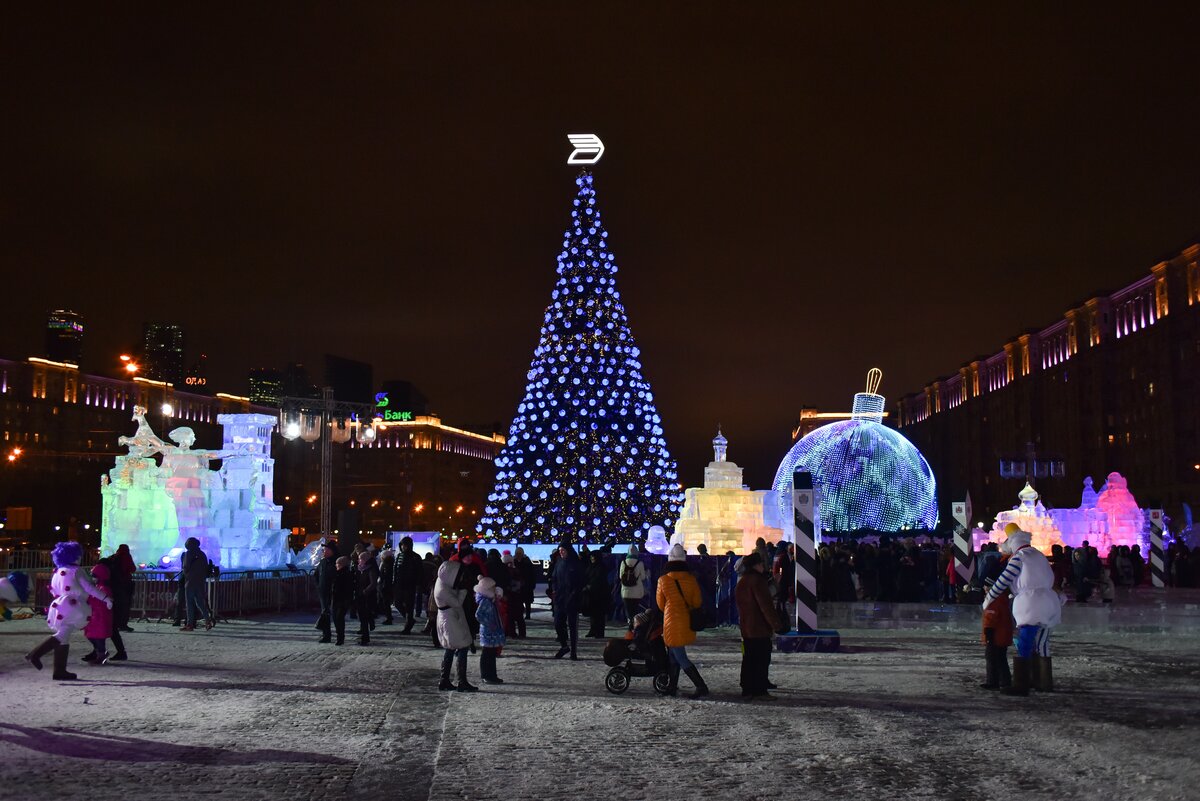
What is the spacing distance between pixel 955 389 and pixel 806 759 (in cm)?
12786

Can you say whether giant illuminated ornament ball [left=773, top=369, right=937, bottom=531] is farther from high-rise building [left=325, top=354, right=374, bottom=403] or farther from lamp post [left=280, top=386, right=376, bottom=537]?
high-rise building [left=325, top=354, right=374, bottom=403]

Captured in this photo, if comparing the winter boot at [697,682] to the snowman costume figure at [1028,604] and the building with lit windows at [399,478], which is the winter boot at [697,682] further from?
the building with lit windows at [399,478]

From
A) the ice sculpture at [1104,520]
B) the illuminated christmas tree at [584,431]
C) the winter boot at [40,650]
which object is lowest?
the winter boot at [40,650]

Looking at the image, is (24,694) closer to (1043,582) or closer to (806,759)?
(806,759)

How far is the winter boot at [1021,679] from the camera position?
1198 cm

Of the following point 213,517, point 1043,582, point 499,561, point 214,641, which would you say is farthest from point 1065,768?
point 213,517

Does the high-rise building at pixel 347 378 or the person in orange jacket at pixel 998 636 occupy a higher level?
the high-rise building at pixel 347 378

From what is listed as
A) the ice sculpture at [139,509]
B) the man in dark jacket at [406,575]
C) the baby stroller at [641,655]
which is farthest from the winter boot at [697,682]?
the ice sculpture at [139,509]

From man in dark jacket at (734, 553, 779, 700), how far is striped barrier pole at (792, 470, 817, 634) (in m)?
4.62

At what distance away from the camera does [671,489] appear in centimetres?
3894

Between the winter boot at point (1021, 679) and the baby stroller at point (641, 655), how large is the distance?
3.40 m

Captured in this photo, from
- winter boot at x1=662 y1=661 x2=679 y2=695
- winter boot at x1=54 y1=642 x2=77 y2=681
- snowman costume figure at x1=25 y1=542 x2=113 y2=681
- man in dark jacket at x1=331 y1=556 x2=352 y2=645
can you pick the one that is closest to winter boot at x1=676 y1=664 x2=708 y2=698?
winter boot at x1=662 y1=661 x2=679 y2=695

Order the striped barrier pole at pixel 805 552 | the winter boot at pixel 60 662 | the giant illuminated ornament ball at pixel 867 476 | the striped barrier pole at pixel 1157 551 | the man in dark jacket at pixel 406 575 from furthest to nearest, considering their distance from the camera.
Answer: the giant illuminated ornament ball at pixel 867 476 → the striped barrier pole at pixel 1157 551 → the man in dark jacket at pixel 406 575 → the striped barrier pole at pixel 805 552 → the winter boot at pixel 60 662

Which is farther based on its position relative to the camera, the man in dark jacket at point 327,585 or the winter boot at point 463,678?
the man in dark jacket at point 327,585
